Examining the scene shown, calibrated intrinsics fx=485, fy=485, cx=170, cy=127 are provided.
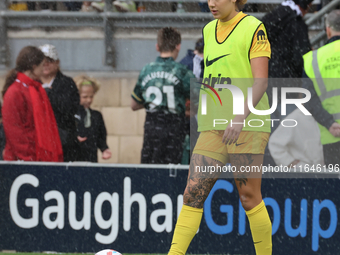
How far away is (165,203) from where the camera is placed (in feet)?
15.0

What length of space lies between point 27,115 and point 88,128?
4.11 feet

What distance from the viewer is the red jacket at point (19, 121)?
4926mm

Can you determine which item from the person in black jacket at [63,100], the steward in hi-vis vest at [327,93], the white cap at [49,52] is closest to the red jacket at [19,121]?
the person in black jacket at [63,100]

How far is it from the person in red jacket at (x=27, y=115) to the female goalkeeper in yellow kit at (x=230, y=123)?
7.41 feet

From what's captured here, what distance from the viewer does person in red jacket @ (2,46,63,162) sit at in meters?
4.94

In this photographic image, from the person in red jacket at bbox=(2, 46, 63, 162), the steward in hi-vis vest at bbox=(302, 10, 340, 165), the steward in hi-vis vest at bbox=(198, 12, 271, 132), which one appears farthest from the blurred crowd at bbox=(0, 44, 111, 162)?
the steward in hi-vis vest at bbox=(302, 10, 340, 165)

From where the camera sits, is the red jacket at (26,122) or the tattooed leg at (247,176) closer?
the tattooed leg at (247,176)

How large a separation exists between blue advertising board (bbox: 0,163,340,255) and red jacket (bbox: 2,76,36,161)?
320 millimetres

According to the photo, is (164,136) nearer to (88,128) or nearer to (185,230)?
(88,128)

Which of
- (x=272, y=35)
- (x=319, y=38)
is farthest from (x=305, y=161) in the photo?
(x=319, y=38)

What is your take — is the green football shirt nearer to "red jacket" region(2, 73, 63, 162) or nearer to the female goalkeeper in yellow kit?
"red jacket" region(2, 73, 63, 162)

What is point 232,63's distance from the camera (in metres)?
3.22

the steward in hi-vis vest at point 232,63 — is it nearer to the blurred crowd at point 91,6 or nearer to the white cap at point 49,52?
the white cap at point 49,52

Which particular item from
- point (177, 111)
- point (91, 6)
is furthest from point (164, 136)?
point (91, 6)
